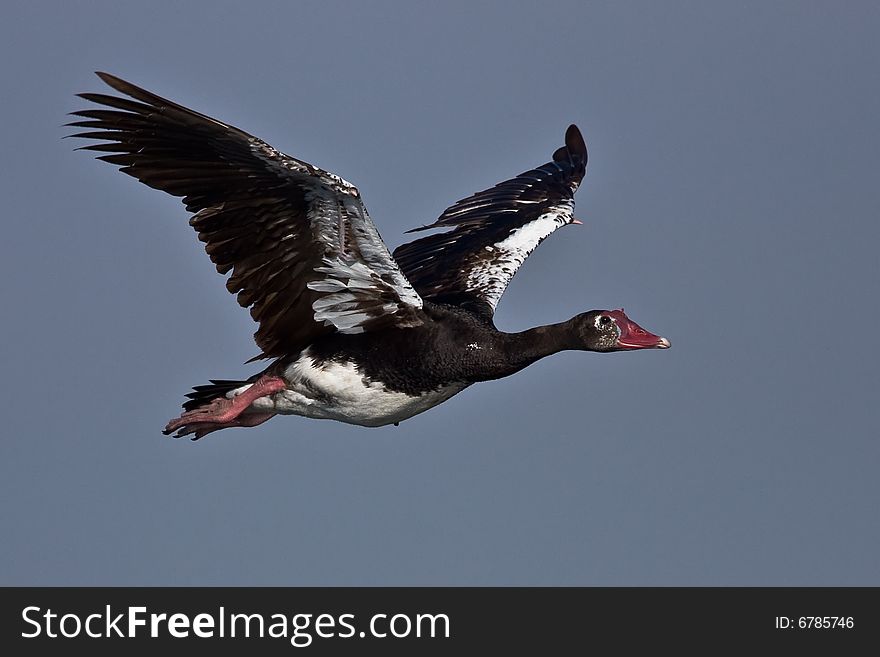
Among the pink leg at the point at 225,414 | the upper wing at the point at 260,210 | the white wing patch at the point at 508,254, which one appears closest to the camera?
the upper wing at the point at 260,210

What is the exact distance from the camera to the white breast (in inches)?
483

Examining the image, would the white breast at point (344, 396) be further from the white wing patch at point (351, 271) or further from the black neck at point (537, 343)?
the black neck at point (537, 343)

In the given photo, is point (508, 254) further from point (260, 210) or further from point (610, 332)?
point (260, 210)

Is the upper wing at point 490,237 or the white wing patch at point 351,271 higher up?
the upper wing at point 490,237

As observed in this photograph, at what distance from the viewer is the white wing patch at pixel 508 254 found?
14216 mm

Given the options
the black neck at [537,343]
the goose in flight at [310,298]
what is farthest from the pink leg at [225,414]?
the black neck at [537,343]

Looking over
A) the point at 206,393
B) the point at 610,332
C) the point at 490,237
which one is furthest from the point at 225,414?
the point at 490,237

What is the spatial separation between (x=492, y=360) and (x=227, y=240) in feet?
7.84

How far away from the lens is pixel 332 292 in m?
11.9

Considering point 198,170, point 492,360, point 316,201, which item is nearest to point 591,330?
point 492,360

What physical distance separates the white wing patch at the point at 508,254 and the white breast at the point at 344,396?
1.77 metres

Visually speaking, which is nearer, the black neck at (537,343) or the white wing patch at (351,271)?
the white wing patch at (351,271)

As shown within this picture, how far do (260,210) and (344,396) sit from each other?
191 cm

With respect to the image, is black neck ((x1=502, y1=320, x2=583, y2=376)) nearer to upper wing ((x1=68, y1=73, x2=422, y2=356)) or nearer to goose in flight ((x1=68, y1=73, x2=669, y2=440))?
goose in flight ((x1=68, y1=73, x2=669, y2=440))
